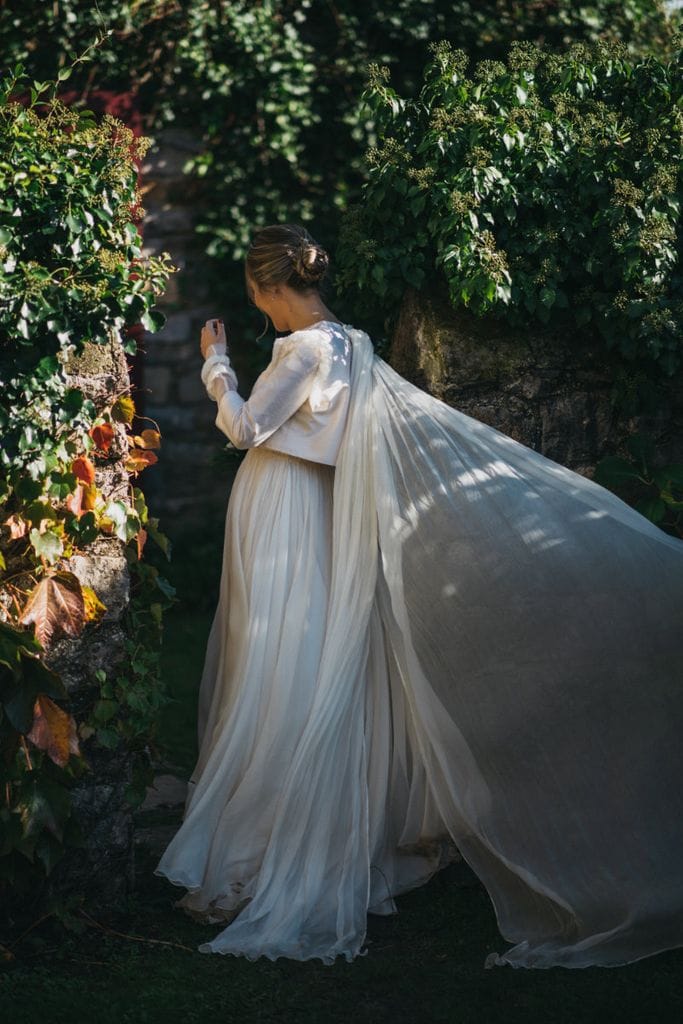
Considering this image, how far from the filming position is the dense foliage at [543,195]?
3461 millimetres

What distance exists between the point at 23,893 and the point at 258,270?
5.90ft

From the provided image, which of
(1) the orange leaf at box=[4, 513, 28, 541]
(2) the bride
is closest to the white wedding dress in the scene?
(2) the bride

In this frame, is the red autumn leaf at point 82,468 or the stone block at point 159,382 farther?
the stone block at point 159,382

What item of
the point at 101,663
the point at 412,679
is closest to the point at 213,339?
the point at 101,663

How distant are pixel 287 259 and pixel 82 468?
88 centimetres

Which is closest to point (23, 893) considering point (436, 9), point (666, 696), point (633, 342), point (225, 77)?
point (666, 696)

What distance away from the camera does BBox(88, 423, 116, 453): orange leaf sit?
3049mm

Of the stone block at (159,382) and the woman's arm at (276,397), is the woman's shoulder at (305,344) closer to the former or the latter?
the woman's arm at (276,397)

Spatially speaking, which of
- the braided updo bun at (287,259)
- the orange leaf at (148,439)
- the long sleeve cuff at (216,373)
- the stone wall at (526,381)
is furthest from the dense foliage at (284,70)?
the orange leaf at (148,439)

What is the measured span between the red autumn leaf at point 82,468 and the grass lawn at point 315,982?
1.14 metres

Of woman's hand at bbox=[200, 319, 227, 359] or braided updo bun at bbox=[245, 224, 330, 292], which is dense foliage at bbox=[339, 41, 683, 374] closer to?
braided updo bun at bbox=[245, 224, 330, 292]

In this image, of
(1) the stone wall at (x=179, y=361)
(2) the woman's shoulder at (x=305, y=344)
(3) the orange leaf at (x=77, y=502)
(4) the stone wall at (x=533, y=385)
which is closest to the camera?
(3) the orange leaf at (x=77, y=502)

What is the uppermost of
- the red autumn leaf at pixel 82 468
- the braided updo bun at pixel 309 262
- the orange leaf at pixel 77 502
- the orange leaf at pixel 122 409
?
the braided updo bun at pixel 309 262

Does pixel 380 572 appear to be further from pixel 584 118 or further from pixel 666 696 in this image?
pixel 584 118
